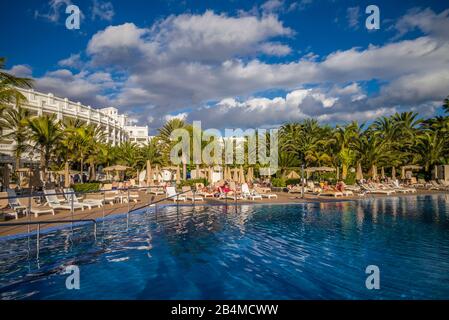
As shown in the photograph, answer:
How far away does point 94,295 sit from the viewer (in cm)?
519

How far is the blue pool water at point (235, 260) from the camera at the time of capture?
5309mm

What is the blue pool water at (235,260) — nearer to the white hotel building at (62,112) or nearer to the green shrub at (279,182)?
the green shrub at (279,182)

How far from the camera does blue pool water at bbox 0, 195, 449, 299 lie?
5309 mm

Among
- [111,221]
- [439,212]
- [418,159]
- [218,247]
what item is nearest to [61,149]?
[111,221]

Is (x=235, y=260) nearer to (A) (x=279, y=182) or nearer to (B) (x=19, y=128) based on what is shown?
(A) (x=279, y=182)

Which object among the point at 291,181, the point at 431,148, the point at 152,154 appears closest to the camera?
the point at 291,181

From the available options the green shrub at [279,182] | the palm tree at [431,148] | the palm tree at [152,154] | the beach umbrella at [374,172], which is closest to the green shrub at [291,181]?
the green shrub at [279,182]

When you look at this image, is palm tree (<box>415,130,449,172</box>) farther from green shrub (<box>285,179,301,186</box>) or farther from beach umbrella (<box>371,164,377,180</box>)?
green shrub (<box>285,179,301,186</box>)

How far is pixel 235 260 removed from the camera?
6.94 m

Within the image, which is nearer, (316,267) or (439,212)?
(316,267)

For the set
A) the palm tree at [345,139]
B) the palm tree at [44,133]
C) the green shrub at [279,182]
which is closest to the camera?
the palm tree at [44,133]

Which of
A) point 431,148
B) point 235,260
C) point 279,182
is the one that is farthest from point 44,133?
point 431,148
